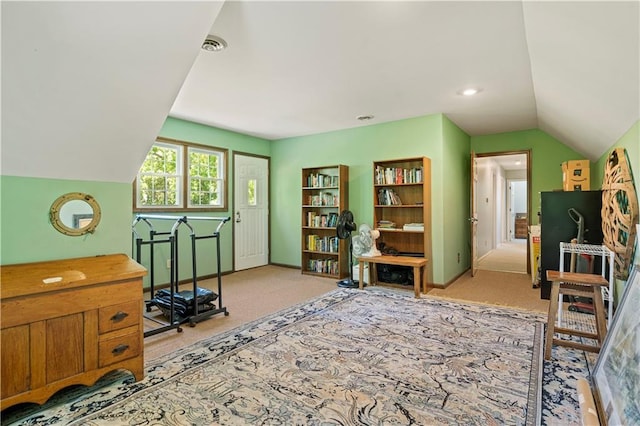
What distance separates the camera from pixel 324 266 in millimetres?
5262

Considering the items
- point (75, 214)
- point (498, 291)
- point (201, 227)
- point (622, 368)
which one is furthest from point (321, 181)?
point (622, 368)

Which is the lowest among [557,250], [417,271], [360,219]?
[417,271]

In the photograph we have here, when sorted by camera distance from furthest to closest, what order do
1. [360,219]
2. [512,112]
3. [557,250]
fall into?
[360,219]
[512,112]
[557,250]

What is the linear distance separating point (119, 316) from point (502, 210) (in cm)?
1052

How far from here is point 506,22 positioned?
7.22 ft

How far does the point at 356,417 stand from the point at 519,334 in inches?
70.0

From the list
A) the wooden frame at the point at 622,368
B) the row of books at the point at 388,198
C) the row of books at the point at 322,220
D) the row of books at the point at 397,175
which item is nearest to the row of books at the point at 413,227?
the row of books at the point at 388,198

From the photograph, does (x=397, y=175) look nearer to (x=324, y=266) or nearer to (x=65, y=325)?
(x=324, y=266)

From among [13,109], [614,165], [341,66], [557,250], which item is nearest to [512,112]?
[614,165]

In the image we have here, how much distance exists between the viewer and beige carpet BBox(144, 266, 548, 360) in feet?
9.20

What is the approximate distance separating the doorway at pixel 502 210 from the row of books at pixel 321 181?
2311 millimetres

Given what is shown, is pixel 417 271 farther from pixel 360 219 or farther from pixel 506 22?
pixel 506 22

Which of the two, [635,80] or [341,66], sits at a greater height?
[341,66]

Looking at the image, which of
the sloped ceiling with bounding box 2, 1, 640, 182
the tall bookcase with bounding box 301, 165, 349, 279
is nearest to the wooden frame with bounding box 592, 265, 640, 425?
the sloped ceiling with bounding box 2, 1, 640, 182
